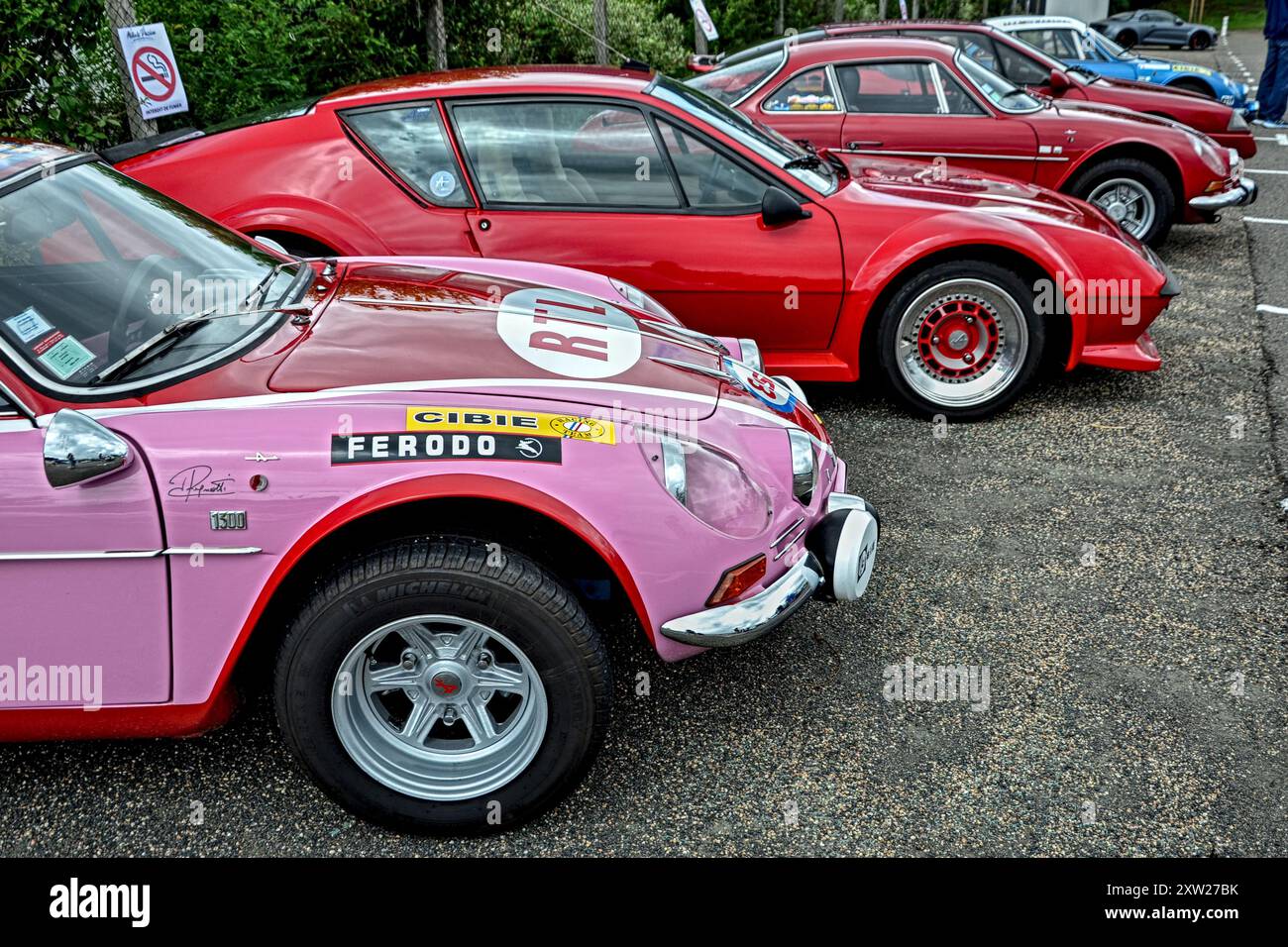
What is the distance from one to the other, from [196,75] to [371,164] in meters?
3.51

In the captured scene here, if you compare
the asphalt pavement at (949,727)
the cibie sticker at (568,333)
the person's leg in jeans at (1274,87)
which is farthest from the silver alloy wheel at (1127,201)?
the person's leg in jeans at (1274,87)

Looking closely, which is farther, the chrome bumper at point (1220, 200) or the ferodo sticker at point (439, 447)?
the chrome bumper at point (1220, 200)

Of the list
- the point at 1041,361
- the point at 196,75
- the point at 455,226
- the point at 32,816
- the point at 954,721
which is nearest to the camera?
the point at 32,816

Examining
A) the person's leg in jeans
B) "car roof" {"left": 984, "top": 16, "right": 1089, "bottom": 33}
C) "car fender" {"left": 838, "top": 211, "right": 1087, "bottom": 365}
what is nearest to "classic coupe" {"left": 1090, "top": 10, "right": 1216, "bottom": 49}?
the person's leg in jeans

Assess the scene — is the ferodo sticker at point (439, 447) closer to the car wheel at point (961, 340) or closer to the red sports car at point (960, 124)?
the car wheel at point (961, 340)

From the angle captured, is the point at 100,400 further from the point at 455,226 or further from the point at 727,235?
the point at 727,235

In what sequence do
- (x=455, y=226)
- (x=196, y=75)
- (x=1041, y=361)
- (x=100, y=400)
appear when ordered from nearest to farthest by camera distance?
(x=100, y=400), (x=455, y=226), (x=1041, y=361), (x=196, y=75)

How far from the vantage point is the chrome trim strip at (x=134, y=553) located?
2.25m

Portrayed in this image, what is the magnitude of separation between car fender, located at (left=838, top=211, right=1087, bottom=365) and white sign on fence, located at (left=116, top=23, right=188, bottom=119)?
3.66 meters

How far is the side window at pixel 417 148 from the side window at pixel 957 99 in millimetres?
3985

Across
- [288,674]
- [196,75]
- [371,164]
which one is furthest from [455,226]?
[196,75]

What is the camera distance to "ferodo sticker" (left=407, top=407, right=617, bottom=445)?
2393 mm
